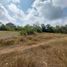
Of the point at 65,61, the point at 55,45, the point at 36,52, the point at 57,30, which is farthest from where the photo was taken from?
the point at 57,30

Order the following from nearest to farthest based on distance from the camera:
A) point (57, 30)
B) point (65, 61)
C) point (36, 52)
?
point (65, 61) → point (36, 52) → point (57, 30)

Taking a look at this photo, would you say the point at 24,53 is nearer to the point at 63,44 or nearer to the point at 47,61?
the point at 47,61

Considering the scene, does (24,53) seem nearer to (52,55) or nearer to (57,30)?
(52,55)

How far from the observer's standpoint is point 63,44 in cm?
1320

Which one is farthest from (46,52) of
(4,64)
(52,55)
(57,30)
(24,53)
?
(57,30)

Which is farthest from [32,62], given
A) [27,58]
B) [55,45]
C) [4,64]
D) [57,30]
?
[57,30]

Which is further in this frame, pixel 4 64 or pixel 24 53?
pixel 24 53

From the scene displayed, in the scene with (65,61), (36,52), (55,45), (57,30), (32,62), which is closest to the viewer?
(32,62)

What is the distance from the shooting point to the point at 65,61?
1025cm

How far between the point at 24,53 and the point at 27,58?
112 centimetres

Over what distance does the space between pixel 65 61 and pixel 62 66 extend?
0.71m

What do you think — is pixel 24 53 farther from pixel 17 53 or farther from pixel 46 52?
pixel 46 52

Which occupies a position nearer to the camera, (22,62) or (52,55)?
(22,62)

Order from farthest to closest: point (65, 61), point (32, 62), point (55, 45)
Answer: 1. point (55, 45)
2. point (65, 61)
3. point (32, 62)
